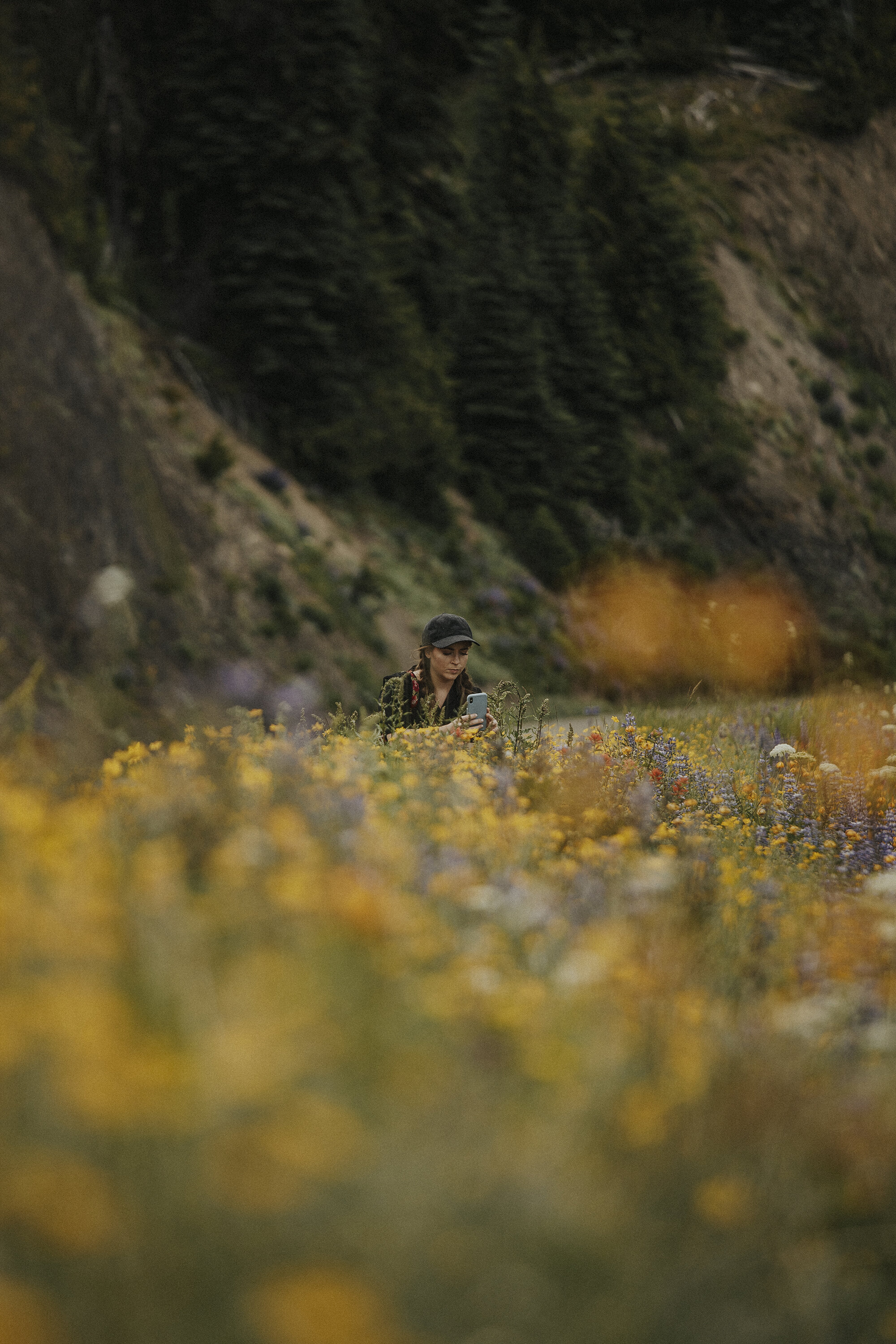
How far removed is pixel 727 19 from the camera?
37.2 meters

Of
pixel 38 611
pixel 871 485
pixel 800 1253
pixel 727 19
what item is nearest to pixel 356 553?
pixel 38 611

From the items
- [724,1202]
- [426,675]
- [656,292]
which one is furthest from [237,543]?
[656,292]

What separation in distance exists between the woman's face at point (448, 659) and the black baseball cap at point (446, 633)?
3 cm

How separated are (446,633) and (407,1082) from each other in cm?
505

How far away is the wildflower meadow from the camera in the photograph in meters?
1.62

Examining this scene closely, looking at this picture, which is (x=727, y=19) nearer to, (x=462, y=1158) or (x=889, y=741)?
(x=889, y=741)

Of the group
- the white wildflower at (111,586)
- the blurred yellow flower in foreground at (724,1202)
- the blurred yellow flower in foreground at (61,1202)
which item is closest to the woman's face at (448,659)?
the blurred yellow flower in foreground at (724,1202)

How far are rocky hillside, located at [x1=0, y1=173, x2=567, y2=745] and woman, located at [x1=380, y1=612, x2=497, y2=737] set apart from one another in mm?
2174

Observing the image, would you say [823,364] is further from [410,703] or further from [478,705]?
[478,705]

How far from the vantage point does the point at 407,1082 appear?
6.75 ft

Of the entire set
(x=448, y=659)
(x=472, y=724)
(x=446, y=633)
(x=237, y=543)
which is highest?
(x=446, y=633)

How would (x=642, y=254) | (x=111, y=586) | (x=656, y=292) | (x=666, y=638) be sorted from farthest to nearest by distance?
1. (x=656, y=292)
2. (x=642, y=254)
3. (x=666, y=638)
4. (x=111, y=586)

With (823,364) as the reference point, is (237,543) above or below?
below

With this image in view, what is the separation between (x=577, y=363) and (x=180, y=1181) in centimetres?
2131
